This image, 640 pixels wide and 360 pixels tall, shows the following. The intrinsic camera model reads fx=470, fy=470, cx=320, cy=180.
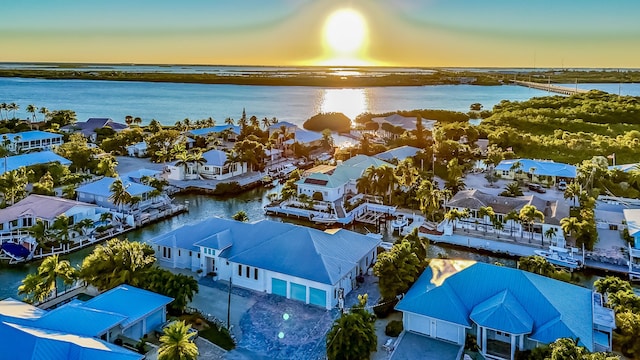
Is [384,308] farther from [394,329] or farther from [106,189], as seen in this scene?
[106,189]

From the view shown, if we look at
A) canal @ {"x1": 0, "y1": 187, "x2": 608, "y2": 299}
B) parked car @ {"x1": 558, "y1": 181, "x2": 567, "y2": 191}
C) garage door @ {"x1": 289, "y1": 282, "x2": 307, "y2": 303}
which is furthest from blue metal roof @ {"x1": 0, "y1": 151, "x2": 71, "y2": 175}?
parked car @ {"x1": 558, "y1": 181, "x2": 567, "y2": 191}

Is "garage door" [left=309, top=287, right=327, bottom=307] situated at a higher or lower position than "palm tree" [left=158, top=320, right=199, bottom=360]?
lower

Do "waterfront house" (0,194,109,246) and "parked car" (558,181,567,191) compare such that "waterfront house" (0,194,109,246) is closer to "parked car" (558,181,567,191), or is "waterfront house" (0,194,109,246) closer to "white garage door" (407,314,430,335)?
"white garage door" (407,314,430,335)

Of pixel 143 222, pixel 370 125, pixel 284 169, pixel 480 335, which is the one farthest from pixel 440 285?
pixel 370 125

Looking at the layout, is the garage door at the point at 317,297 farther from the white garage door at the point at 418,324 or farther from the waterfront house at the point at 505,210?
the waterfront house at the point at 505,210

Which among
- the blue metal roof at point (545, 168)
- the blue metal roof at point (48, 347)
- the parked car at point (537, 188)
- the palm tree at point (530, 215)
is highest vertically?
the blue metal roof at point (545, 168)

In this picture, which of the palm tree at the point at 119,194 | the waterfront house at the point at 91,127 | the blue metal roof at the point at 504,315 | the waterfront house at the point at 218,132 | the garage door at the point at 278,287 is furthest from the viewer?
the waterfront house at the point at 91,127

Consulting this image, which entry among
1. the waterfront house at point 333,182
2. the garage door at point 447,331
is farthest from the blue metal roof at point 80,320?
the waterfront house at point 333,182

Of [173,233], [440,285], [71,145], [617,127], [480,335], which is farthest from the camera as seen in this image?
[617,127]

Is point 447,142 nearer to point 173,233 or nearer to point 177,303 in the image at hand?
point 173,233
